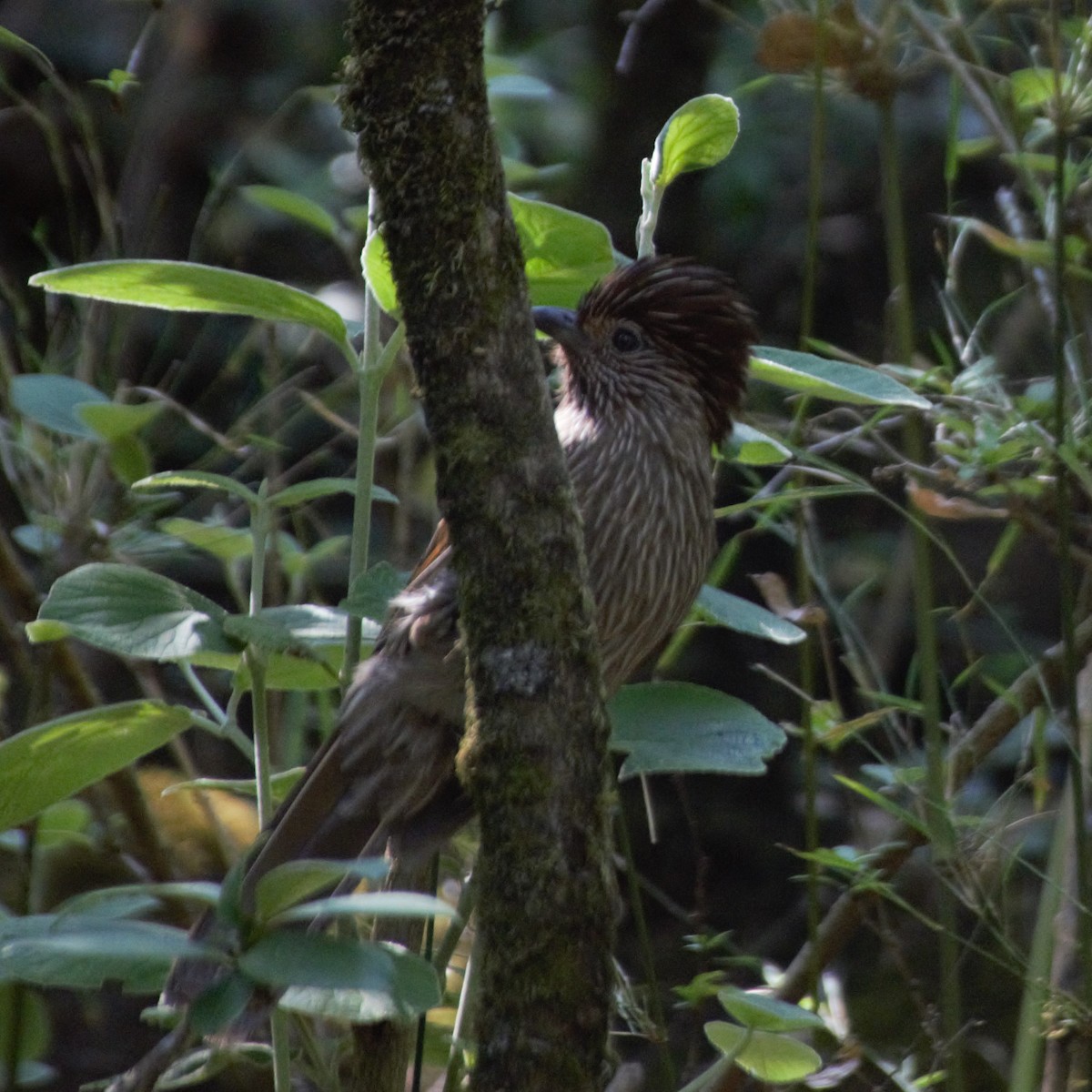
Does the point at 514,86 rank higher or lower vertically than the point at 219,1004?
higher

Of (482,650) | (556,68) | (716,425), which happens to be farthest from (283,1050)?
(556,68)

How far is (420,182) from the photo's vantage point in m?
1.50

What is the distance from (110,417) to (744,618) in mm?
947

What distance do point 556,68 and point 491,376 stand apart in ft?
10.7

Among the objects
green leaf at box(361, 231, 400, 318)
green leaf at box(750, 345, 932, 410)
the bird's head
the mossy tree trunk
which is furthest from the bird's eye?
the mossy tree trunk

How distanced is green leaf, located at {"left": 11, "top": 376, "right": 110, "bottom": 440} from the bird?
1.75ft

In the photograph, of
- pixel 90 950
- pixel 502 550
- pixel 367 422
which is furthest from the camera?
pixel 367 422

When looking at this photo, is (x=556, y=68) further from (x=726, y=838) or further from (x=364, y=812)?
(x=364, y=812)

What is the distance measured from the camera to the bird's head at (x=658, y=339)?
269 cm

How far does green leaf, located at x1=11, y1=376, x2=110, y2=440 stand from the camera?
2.22 m

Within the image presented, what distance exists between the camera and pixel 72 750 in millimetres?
1798

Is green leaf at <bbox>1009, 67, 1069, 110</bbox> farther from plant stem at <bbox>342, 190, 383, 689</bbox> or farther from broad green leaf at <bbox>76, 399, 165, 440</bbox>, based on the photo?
broad green leaf at <bbox>76, 399, 165, 440</bbox>

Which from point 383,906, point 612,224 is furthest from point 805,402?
point 612,224

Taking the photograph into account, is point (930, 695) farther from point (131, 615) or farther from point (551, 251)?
point (131, 615)
